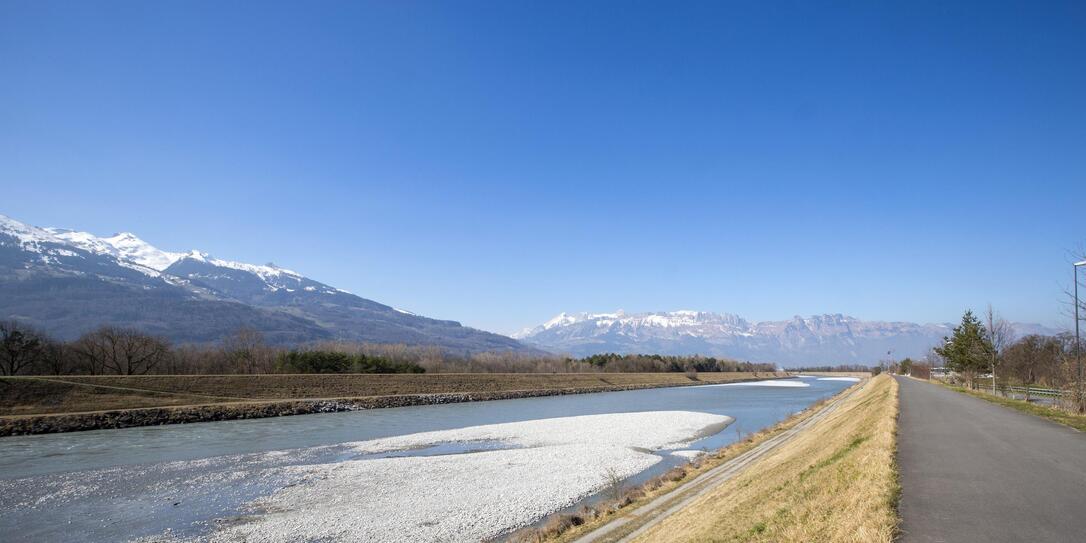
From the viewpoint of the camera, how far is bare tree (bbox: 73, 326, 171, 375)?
254 ft

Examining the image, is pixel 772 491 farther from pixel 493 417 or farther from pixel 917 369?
pixel 917 369

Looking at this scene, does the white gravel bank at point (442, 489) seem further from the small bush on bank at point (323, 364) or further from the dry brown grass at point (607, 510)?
the small bush on bank at point (323, 364)

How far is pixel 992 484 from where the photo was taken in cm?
1103

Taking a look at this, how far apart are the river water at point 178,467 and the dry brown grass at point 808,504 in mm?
→ 7792

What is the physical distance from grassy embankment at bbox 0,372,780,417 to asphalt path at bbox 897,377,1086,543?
201 feet

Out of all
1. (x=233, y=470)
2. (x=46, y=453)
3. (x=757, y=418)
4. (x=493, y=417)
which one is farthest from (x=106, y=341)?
(x=757, y=418)

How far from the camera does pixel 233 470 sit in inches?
1052

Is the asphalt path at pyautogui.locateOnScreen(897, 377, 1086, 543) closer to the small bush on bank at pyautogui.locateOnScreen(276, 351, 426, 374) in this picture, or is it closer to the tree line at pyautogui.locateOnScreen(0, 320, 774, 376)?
the small bush on bank at pyautogui.locateOnScreen(276, 351, 426, 374)

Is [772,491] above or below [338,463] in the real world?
above

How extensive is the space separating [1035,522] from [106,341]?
10492 centimetres

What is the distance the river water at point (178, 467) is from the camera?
720 inches

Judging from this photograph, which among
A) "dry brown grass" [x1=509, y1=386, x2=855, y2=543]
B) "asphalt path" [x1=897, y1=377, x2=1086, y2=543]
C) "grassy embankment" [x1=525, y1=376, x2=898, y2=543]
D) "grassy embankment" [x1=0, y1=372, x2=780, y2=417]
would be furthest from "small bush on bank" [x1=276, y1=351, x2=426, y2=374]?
"asphalt path" [x1=897, y1=377, x2=1086, y2=543]

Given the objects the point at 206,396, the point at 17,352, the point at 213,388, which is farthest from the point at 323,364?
the point at 17,352

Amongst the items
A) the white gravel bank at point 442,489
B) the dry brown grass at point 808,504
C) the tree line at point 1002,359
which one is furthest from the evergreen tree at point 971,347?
the dry brown grass at point 808,504
